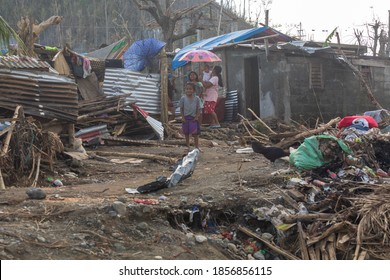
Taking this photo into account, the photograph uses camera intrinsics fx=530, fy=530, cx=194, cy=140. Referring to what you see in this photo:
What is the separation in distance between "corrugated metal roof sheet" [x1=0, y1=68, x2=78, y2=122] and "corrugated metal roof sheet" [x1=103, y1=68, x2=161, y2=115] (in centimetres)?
431

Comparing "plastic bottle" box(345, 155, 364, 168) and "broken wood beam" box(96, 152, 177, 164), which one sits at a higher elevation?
"plastic bottle" box(345, 155, 364, 168)

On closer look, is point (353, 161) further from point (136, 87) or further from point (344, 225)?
point (136, 87)

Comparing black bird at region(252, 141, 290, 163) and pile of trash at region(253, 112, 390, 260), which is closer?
pile of trash at region(253, 112, 390, 260)

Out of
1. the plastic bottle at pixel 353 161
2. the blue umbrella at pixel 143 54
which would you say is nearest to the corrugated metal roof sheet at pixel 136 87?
the blue umbrella at pixel 143 54

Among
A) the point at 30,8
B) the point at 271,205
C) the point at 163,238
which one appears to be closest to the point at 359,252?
the point at 271,205

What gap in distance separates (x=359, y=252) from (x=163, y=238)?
1.72m

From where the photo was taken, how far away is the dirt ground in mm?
4133

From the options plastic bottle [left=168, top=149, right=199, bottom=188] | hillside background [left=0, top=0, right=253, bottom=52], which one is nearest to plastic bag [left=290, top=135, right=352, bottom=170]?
plastic bottle [left=168, top=149, right=199, bottom=188]

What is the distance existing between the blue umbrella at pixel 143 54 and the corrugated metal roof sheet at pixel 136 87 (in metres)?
0.29

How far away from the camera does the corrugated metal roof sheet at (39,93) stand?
339 inches

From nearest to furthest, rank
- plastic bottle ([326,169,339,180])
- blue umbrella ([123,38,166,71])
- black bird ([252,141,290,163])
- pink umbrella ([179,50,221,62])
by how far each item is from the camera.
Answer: plastic bottle ([326,169,339,180])
black bird ([252,141,290,163])
pink umbrella ([179,50,221,62])
blue umbrella ([123,38,166,71])

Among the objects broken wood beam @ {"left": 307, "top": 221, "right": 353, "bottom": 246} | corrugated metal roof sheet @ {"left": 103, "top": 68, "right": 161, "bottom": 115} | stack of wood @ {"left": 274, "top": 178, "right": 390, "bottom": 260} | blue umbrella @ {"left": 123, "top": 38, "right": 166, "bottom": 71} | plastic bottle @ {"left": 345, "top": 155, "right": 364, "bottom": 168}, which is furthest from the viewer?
blue umbrella @ {"left": 123, "top": 38, "right": 166, "bottom": 71}

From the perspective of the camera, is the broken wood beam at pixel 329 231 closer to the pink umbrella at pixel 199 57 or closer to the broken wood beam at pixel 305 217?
the broken wood beam at pixel 305 217

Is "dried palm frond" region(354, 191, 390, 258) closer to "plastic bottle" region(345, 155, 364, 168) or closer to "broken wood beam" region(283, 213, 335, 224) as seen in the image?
"broken wood beam" region(283, 213, 335, 224)
